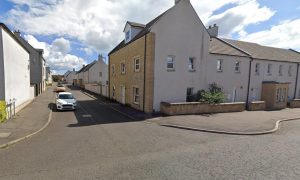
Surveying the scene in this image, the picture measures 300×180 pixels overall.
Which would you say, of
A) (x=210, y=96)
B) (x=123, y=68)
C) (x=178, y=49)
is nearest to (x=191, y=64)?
(x=178, y=49)

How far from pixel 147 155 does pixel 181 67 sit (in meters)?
10.7

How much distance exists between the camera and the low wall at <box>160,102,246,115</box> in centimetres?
1459

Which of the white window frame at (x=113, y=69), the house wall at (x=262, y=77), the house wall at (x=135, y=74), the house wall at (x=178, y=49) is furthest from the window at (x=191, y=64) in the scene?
the white window frame at (x=113, y=69)

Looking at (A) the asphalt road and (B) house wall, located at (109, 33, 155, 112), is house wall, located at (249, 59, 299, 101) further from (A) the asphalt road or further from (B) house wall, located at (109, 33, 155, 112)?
(B) house wall, located at (109, 33, 155, 112)

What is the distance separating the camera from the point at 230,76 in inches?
779

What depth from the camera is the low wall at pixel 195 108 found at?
47.9 feet

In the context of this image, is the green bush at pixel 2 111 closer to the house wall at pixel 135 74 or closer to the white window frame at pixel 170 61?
the house wall at pixel 135 74

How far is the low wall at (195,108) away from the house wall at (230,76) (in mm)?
2618

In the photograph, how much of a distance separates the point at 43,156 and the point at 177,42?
42.1ft

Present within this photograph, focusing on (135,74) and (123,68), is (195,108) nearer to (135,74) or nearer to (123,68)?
(135,74)

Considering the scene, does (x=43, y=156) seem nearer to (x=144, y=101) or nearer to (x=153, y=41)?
(x=144, y=101)

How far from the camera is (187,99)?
55.9 ft

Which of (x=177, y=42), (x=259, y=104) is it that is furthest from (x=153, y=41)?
(x=259, y=104)

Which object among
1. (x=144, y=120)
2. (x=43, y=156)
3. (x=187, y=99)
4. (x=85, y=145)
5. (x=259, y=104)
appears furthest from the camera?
(x=259, y=104)
